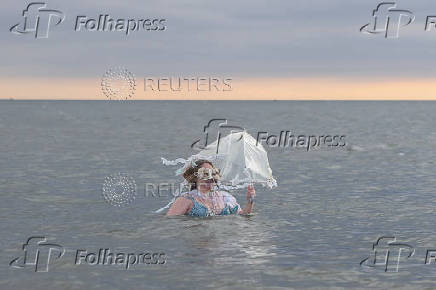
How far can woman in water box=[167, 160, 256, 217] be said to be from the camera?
18922 mm

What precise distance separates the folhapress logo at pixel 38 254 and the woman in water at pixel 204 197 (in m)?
3.97

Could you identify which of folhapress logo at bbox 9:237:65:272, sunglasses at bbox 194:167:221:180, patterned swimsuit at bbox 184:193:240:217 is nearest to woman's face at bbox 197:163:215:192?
sunglasses at bbox 194:167:221:180

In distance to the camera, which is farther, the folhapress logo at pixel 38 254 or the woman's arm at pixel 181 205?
the woman's arm at pixel 181 205

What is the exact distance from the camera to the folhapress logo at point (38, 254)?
15102 millimetres

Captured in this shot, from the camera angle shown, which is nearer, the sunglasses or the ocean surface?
the ocean surface

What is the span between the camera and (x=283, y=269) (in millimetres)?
14852

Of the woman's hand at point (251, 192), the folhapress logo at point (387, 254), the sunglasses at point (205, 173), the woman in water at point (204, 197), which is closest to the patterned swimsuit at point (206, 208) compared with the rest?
the woman in water at point (204, 197)

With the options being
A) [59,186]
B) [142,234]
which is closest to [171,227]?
[142,234]

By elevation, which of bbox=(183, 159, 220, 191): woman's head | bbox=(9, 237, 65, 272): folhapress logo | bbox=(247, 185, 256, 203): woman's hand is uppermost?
bbox=(183, 159, 220, 191): woman's head

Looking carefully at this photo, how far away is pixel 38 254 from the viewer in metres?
16.0

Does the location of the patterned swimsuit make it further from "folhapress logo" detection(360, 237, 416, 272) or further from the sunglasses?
"folhapress logo" detection(360, 237, 416, 272)

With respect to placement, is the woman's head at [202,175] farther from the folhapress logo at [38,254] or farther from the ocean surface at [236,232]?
the folhapress logo at [38,254]

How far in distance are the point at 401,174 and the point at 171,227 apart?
17.7 metres

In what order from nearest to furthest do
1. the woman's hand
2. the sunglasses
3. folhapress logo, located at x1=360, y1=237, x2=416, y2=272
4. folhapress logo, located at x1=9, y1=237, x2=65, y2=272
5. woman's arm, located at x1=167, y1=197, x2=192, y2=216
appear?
folhapress logo, located at x1=9, y1=237, x2=65, y2=272 < folhapress logo, located at x1=360, y1=237, x2=416, y2=272 < the sunglasses < the woman's hand < woman's arm, located at x1=167, y1=197, x2=192, y2=216
